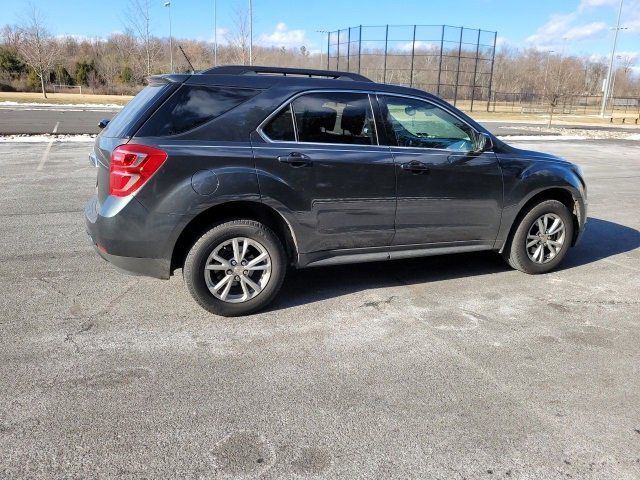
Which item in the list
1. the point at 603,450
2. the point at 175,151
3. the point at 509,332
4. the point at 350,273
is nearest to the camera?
the point at 603,450

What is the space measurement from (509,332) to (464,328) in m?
0.34

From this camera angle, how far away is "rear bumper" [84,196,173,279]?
3.89 metres

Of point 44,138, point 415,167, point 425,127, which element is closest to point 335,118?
point 415,167

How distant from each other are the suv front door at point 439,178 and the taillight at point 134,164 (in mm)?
1928

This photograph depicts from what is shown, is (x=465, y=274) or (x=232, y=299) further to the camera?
(x=465, y=274)

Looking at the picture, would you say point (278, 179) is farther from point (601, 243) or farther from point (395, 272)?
point (601, 243)

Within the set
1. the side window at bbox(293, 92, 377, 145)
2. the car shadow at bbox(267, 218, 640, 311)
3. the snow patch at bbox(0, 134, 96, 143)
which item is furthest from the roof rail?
the snow patch at bbox(0, 134, 96, 143)

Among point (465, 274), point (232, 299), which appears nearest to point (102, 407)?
point (232, 299)

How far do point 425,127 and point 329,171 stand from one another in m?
1.23

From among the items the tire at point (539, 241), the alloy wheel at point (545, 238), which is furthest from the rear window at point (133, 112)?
the alloy wheel at point (545, 238)

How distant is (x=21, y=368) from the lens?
335cm

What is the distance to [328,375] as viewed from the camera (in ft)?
11.2

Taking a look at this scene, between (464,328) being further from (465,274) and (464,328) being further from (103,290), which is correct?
(103,290)

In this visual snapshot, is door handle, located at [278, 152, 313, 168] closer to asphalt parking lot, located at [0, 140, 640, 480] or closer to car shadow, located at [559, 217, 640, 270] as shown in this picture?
asphalt parking lot, located at [0, 140, 640, 480]
